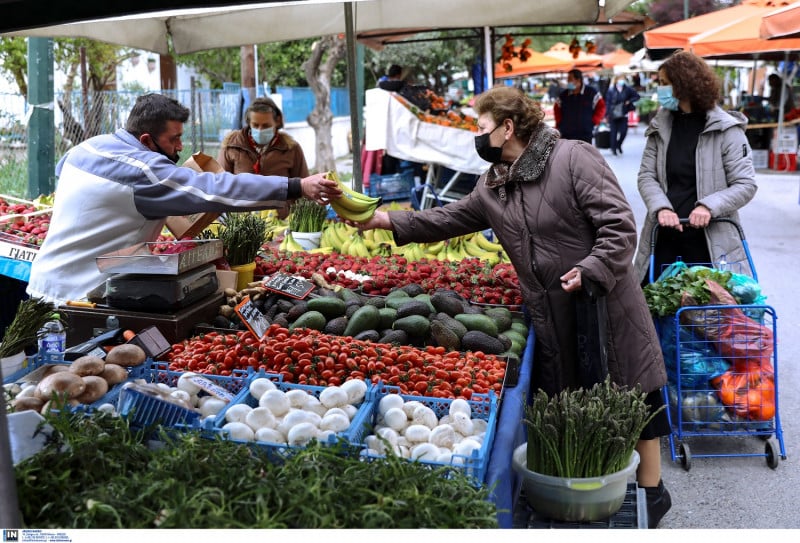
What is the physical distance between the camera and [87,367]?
322 cm

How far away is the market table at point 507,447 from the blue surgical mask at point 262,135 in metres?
4.84

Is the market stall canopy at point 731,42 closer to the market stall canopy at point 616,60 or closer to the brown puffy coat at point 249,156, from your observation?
the brown puffy coat at point 249,156

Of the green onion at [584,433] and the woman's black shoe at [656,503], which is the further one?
the woman's black shoe at [656,503]

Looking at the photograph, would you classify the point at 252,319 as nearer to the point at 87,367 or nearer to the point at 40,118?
the point at 87,367

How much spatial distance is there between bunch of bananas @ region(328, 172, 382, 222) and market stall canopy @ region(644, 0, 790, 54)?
12.5 metres

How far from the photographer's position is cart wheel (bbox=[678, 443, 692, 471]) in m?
5.09

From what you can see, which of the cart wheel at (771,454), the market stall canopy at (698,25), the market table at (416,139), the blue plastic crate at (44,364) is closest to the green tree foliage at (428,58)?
the market stall canopy at (698,25)

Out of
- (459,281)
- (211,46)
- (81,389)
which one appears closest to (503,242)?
(459,281)

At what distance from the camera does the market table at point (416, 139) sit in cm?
1093

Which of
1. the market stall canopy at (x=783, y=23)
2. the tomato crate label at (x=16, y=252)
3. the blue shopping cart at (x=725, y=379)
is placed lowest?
the blue shopping cart at (x=725, y=379)

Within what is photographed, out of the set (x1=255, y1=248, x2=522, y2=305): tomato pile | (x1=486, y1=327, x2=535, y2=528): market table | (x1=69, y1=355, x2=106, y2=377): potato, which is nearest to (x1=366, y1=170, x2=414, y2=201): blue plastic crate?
(x1=255, y1=248, x2=522, y2=305): tomato pile

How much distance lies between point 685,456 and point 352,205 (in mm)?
2595

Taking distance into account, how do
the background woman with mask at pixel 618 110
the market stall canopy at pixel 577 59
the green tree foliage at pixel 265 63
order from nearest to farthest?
the background woman with mask at pixel 618 110
the green tree foliage at pixel 265 63
the market stall canopy at pixel 577 59

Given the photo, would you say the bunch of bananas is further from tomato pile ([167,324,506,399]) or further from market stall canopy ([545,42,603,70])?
market stall canopy ([545,42,603,70])
